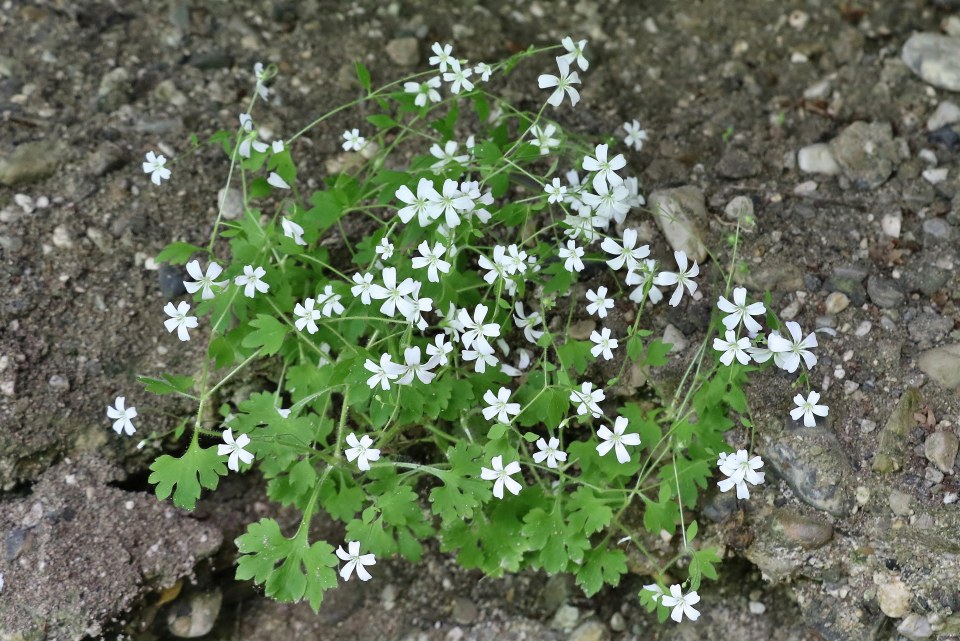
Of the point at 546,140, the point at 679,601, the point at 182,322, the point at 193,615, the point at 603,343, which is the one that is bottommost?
the point at 193,615

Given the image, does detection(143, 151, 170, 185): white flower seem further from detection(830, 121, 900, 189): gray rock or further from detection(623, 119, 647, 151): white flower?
detection(830, 121, 900, 189): gray rock

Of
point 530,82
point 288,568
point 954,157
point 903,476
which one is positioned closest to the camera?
point 288,568

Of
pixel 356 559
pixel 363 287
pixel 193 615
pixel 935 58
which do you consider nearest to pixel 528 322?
pixel 363 287

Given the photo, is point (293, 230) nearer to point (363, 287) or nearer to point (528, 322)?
point (363, 287)

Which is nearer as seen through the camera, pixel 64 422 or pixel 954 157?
pixel 64 422

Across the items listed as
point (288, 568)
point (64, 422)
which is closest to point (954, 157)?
point (288, 568)

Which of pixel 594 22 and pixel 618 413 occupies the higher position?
pixel 594 22

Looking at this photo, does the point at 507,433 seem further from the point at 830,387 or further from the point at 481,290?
the point at 830,387
